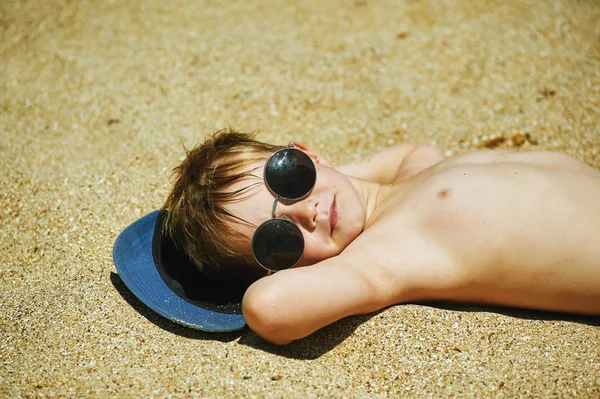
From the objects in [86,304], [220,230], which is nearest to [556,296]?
[220,230]

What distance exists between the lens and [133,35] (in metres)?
4.86

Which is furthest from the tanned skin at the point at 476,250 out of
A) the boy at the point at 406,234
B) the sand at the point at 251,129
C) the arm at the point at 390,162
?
the arm at the point at 390,162

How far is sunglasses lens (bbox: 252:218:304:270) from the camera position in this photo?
7.84 ft

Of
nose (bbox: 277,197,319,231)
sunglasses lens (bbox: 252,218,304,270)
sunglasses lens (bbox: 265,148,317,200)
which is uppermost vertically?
sunglasses lens (bbox: 265,148,317,200)

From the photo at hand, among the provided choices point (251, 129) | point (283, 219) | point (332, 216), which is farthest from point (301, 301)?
point (251, 129)

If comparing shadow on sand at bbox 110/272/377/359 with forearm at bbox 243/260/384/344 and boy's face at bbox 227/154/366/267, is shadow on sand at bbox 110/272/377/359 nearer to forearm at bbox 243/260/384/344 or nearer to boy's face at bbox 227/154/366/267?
forearm at bbox 243/260/384/344

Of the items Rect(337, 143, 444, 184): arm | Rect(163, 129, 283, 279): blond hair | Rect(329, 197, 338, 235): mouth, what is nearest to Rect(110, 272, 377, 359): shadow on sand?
Rect(163, 129, 283, 279): blond hair

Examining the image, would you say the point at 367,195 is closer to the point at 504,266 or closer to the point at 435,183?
the point at 435,183

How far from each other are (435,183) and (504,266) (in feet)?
1.60

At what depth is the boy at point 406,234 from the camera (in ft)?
7.64

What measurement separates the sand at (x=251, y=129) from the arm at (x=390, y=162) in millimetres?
527

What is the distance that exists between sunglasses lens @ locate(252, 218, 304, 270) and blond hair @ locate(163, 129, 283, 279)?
13 cm

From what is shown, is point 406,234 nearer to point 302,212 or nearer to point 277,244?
point 302,212

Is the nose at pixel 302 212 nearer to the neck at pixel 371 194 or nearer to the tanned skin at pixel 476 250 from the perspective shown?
the tanned skin at pixel 476 250
